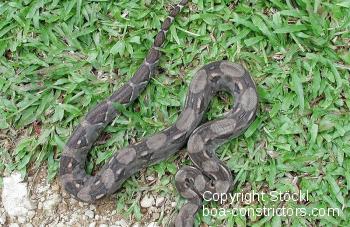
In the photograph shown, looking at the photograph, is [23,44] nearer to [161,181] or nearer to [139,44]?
[139,44]

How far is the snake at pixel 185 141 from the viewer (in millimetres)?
→ 5676

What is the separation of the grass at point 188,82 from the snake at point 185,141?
162 millimetres

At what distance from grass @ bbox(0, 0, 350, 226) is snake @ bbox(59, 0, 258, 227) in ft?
0.53

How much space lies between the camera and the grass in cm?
564

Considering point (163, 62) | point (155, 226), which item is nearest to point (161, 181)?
point (155, 226)

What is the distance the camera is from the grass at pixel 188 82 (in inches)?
222

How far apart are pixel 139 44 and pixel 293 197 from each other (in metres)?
2.49

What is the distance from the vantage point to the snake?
223 inches

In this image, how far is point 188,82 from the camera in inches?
239

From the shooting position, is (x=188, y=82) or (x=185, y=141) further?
(x=188, y=82)

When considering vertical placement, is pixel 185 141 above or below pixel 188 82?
below

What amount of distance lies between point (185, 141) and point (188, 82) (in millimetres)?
717

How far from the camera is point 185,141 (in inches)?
229

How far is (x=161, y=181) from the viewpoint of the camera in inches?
232
